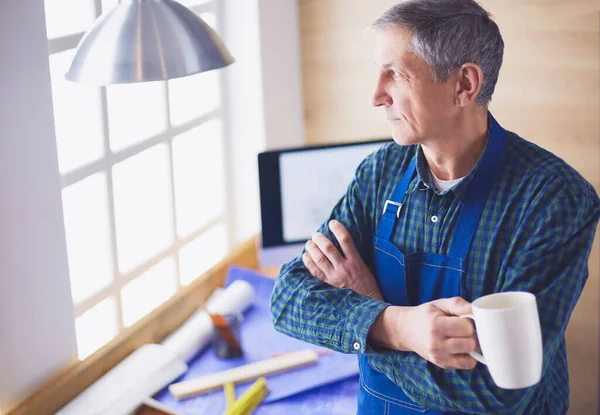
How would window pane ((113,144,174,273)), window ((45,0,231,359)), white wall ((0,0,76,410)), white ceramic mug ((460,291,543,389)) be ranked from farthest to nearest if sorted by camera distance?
window pane ((113,144,174,273)) → window ((45,0,231,359)) → white wall ((0,0,76,410)) → white ceramic mug ((460,291,543,389))

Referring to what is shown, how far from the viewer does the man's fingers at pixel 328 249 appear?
5.59 feet

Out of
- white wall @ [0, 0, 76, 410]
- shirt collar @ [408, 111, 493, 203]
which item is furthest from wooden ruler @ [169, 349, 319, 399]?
shirt collar @ [408, 111, 493, 203]

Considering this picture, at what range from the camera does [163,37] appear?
1.54 metres

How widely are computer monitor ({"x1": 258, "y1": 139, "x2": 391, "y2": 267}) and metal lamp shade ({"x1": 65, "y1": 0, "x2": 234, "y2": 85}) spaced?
923 millimetres

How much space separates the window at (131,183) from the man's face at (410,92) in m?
0.85

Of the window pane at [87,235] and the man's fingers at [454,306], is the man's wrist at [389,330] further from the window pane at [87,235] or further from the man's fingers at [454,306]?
the window pane at [87,235]

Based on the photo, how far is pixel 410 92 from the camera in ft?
5.14

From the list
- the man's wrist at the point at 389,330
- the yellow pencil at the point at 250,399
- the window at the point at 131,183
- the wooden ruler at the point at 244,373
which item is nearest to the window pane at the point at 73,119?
the window at the point at 131,183

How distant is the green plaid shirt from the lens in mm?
1443

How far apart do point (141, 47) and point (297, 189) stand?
3.52 ft

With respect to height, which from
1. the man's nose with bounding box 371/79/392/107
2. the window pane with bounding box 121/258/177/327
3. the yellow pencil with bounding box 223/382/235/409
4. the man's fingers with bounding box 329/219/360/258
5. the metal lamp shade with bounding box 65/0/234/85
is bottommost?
the yellow pencil with bounding box 223/382/235/409

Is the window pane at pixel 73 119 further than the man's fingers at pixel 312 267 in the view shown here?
Yes

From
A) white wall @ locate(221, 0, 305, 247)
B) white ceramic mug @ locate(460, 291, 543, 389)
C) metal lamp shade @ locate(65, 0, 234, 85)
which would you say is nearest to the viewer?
white ceramic mug @ locate(460, 291, 543, 389)

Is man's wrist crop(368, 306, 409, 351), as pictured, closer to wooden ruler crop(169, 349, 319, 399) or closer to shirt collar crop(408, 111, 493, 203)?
shirt collar crop(408, 111, 493, 203)
